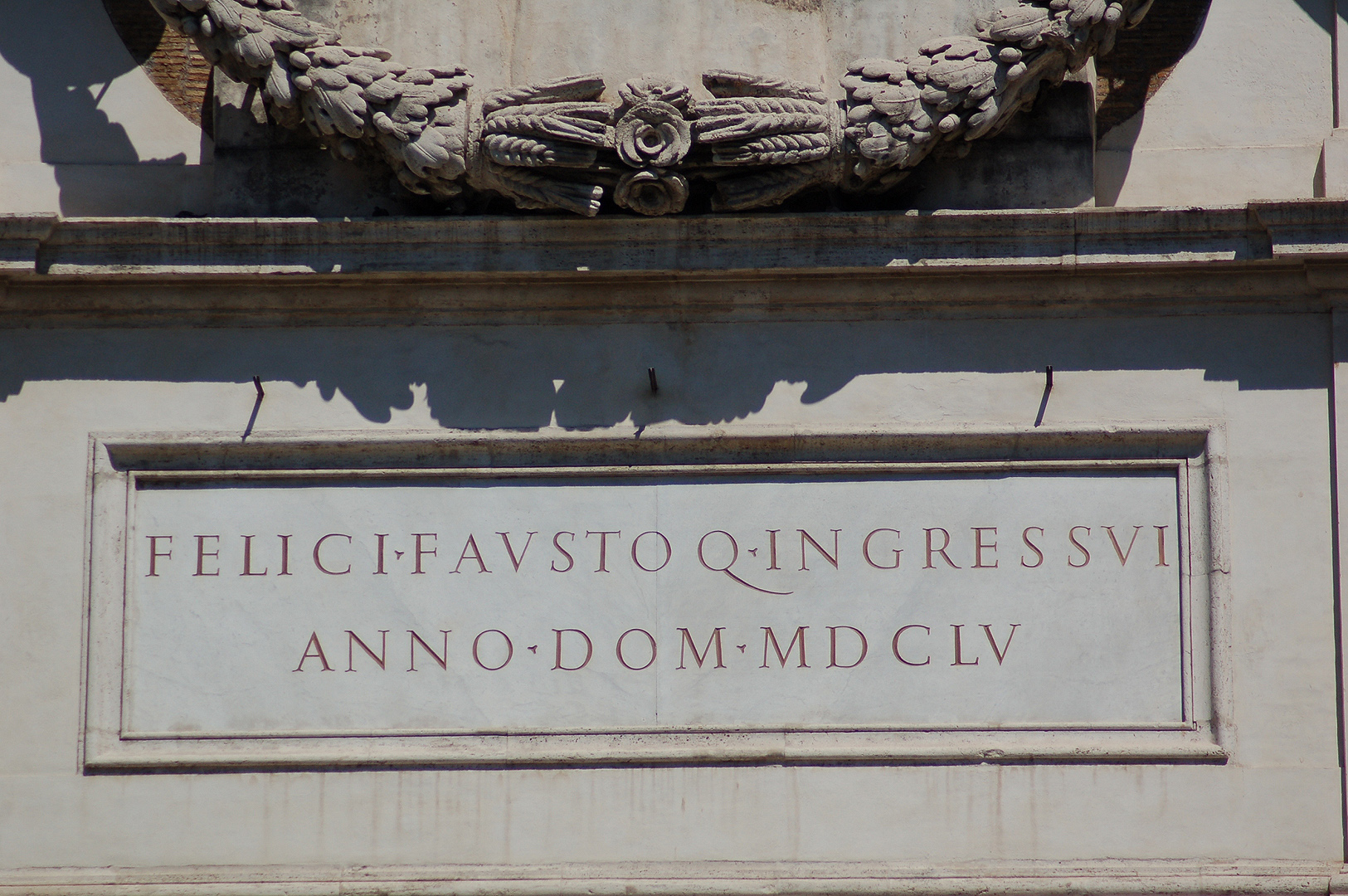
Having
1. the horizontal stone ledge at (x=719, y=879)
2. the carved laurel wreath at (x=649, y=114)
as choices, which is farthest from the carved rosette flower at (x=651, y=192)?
the horizontal stone ledge at (x=719, y=879)

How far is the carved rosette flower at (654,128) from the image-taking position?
8297 millimetres

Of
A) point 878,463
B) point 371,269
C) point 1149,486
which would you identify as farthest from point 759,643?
point 371,269

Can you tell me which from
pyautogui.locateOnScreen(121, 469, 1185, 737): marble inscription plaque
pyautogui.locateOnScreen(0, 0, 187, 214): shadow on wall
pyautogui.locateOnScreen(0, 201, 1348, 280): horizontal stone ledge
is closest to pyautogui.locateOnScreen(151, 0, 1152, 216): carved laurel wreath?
pyautogui.locateOnScreen(0, 201, 1348, 280): horizontal stone ledge

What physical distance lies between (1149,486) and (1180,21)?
249cm

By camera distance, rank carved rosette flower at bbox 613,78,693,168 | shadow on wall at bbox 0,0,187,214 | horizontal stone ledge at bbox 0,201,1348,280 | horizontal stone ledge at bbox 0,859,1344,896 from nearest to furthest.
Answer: horizontal stone ledge at bbox 0,859,1344,896 → carved rosette flower at bbox 613,78,693,168 → horizontal stone ledge at bbox 0,201,1348,280 → shadow on wall at bbox 0,0,187,214

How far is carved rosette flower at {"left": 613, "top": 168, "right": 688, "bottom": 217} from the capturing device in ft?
27.4

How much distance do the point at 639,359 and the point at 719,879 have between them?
8.20ft

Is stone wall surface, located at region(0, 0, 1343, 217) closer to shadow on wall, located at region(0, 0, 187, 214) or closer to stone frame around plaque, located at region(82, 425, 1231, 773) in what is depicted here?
shadow on wall, located at region(0, 0, 187, 214)

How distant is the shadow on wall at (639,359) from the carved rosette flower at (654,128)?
2.82 ft

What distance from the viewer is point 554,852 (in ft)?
26.8

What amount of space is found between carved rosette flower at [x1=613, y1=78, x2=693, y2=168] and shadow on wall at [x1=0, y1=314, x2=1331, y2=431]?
2.82ft

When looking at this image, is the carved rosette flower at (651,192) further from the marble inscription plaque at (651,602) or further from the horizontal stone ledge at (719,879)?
the horizontal stone ledge at (719,879)

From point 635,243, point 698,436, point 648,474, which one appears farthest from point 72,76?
point 698,436

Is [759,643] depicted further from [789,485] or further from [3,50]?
[3,50]
